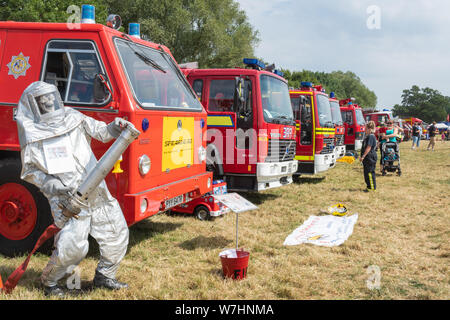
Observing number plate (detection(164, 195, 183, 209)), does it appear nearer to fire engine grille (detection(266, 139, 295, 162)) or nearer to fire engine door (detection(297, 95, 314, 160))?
fire engine grille (detection(266, 139, 295, 162))

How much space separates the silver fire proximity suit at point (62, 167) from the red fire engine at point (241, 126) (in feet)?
13.2

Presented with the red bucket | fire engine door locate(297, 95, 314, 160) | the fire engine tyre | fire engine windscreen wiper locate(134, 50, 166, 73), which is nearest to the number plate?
the red bucket

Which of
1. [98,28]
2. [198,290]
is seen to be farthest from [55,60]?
[198,290]

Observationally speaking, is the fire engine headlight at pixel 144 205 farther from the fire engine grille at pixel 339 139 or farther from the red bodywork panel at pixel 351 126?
the red bodywork panel at pixel 351 126

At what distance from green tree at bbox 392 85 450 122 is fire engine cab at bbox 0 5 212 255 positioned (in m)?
117

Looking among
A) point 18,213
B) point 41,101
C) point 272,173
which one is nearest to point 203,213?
point 272,173

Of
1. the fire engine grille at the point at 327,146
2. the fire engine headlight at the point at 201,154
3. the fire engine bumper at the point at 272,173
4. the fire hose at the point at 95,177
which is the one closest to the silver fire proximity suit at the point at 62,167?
the fire hose at the point at 95,177

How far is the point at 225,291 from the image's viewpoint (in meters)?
3.90

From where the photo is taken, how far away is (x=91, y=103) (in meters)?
4.18

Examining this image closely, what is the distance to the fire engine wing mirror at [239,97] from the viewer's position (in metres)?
7.20

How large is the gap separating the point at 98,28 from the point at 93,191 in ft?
6.38

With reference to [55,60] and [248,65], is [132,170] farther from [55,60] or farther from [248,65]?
[248,65]

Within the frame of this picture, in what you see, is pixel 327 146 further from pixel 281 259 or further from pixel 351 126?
pixel 351 126
